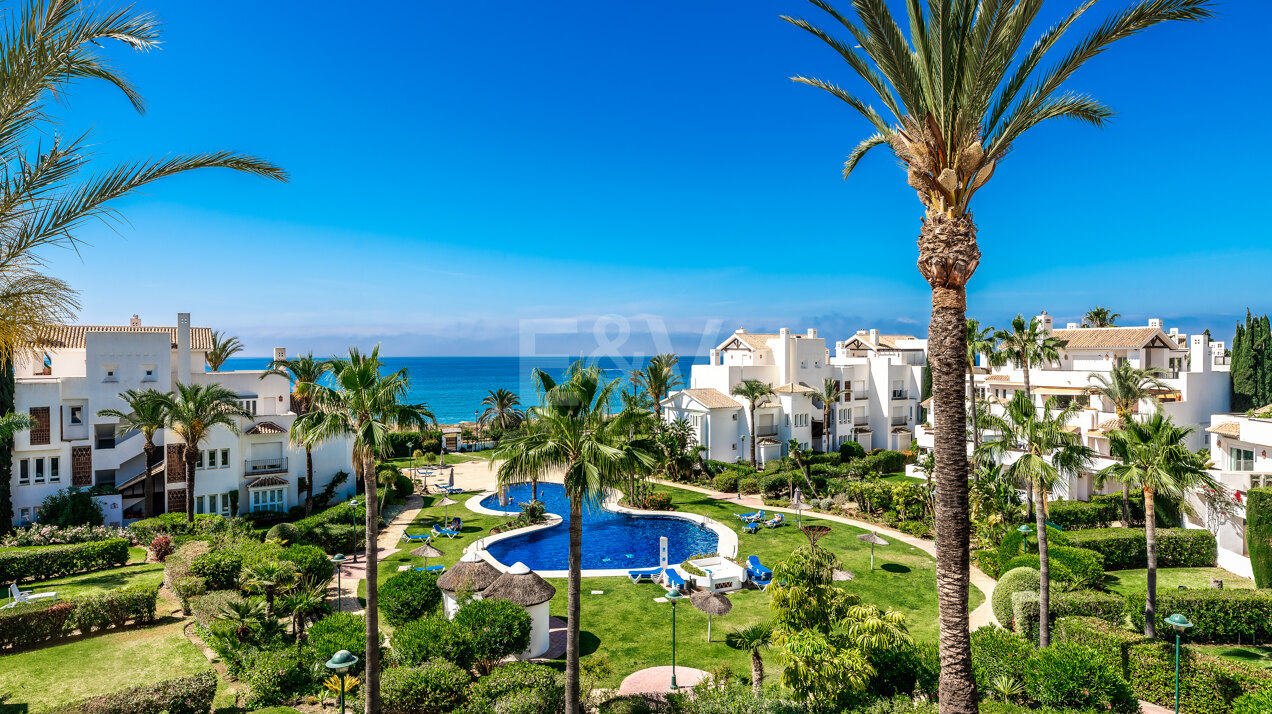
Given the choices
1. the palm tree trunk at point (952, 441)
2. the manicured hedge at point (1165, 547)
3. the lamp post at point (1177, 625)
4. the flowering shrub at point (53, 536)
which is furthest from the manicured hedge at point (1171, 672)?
the flowering shrub at point (53, 536)

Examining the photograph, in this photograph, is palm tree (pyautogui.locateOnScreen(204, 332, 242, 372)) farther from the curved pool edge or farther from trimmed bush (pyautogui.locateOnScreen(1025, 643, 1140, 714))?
trimmed bush (pyautogui.locateOnScreen(1025, 643, 1140, 714))

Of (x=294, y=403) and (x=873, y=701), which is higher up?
(x=294, y=403)

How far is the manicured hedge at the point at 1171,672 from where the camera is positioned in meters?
13.5

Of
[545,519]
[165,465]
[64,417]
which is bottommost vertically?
[545,519]

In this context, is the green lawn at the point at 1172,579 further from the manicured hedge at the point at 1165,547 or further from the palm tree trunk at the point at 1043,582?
the palm tree trunk at the point at 1043,582

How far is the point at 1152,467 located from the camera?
55.2 feet

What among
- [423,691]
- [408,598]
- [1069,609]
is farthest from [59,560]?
[1069,609]

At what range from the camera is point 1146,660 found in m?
14.8

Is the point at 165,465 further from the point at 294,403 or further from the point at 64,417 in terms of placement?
the point at 294,403

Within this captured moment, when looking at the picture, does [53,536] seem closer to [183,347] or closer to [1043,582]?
[183,347]

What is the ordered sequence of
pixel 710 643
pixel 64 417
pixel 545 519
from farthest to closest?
pixel 545 519 < pixel 64 417 < pixel 710 643

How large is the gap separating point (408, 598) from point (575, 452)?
395 inches

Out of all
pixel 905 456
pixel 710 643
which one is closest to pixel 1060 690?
pixel 710 643

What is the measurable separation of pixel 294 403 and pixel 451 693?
33.2 metres
